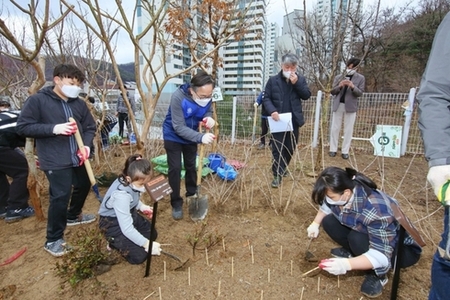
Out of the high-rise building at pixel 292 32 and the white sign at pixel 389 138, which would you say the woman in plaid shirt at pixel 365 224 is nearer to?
the white sign at pixel 389 138

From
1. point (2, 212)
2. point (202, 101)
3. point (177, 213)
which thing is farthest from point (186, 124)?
point (2, 212)

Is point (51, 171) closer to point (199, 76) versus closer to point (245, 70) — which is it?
point (199, 76)

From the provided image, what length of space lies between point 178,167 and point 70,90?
1051mm

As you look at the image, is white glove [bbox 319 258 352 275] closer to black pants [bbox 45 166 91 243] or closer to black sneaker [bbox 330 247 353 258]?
black sneaker [bbox 330 247 353 258]

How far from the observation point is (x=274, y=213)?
2.63 meters

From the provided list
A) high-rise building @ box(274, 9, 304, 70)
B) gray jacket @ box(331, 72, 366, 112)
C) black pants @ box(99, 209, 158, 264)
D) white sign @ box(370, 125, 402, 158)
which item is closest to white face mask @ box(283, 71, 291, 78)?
high-rise building @ box(274, 9, 304, 70)

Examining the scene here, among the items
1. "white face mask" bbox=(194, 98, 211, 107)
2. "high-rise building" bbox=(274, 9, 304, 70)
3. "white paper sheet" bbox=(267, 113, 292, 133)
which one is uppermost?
"high-rise building" bbox=(274, 9, 304, 70)

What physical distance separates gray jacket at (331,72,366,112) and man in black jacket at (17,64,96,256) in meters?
3.63

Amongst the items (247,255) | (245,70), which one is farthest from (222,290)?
(245,70)

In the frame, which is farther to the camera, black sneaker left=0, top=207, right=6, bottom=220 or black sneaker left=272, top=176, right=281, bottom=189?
black sneaker left=272, top=176, right=281, bottom=189

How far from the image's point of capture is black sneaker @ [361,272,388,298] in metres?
1.59

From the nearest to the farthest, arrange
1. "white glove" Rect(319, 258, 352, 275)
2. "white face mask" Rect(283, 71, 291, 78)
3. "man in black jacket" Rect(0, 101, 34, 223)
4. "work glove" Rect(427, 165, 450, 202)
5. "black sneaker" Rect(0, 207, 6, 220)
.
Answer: "work glove" Rect(427, 165, 450, 202) < "white glove" Rect(319, 258, 352, 275) < "man in black jacket" Rect(0, 101, 34, 223) < "black sneaker" Rect(0, 207, 6, 220) < "white face mask" Rect(283, 71, 291, 78)

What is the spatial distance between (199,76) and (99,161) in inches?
103

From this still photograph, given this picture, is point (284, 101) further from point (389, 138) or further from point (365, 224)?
point (365, 224)
